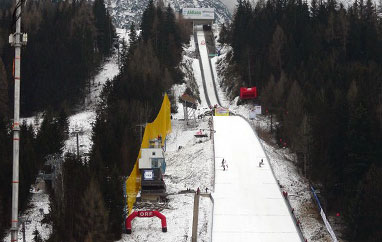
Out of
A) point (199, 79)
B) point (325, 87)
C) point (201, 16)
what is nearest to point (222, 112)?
point (325, 87)

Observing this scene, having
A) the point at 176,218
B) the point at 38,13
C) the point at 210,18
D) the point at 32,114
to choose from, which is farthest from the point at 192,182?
the point at 210,18

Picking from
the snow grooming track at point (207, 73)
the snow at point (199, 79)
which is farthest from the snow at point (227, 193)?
the snow grooming track at point (207, 73)

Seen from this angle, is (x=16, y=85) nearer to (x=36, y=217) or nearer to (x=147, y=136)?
(x=36, y=217)

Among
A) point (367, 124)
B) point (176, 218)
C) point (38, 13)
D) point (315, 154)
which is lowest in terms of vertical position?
point (176, 218)

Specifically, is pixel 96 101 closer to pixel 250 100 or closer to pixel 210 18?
pixel 250 100

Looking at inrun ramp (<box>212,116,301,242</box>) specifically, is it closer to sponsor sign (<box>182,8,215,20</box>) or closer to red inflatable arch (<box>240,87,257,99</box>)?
red inflatable arch (<box>240,87,257,99</box>)

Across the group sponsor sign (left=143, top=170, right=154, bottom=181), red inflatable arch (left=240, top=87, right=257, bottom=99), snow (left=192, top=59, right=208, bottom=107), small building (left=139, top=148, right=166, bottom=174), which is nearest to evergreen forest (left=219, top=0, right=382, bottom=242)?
red inflatable arch (left=240, top=87, right=257, bottom=99)
